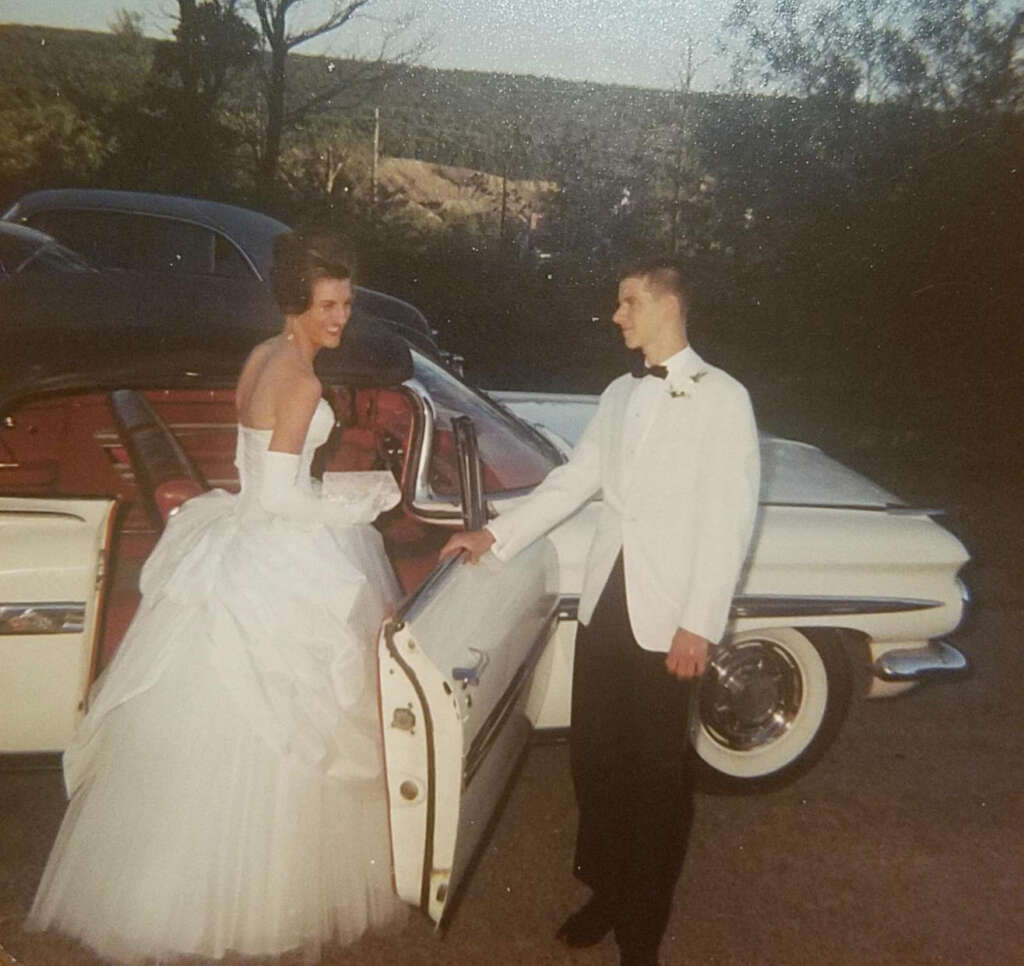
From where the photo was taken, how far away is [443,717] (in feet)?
6.40

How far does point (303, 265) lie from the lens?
8.15ft

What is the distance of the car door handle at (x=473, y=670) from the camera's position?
1.99 meters

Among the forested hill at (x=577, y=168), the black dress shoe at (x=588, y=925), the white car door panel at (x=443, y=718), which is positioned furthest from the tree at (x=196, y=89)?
the black dress shoe at (x=588, y=925)

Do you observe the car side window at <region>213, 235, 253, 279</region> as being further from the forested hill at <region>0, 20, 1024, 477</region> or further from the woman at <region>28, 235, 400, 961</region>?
the woman at <region>28, 235, 400, 961</region>

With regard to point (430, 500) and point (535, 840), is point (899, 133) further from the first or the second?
point (535, 840)

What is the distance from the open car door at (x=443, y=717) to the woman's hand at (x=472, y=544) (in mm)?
80

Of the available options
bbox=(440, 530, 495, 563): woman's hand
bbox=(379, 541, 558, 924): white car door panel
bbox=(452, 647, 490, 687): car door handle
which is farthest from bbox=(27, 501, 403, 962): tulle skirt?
bbox=(452, 647, 490, 687): car door handle

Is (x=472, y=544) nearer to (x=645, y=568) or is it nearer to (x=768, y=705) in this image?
(x=645, y=568)

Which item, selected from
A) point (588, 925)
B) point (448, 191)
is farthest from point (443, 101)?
point (588, 925)

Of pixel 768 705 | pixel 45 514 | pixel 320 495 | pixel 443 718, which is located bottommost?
pixel 768 705

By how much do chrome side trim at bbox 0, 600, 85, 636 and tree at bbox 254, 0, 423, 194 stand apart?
6.03 ft

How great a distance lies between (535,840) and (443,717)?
1165 millimetres

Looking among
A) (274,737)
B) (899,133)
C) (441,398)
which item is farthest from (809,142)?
(274,737)

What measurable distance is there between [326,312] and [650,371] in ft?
2.63
